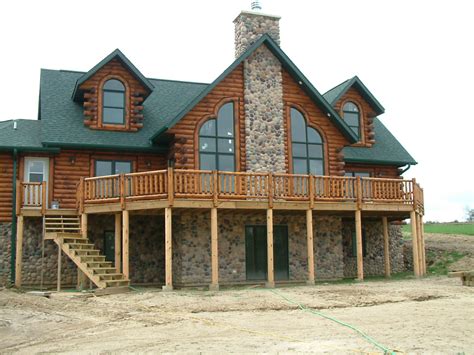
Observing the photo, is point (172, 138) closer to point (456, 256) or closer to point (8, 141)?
point (8, 141)

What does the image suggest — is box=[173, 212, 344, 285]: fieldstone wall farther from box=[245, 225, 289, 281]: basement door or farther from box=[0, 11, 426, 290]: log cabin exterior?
box=[245, 225, 289, 281]: basement door

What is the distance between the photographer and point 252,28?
81.8 feet

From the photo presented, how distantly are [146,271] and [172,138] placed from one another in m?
5.06

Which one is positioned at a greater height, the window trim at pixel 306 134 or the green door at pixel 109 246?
the window trim at pixel 306 134

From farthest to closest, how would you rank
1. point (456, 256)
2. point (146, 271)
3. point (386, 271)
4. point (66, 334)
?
point (456, 256), point (386, 271), point (146, 271), point (66, 334)

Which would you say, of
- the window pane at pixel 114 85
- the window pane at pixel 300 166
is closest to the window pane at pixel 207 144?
the window pane at pixel 300 166

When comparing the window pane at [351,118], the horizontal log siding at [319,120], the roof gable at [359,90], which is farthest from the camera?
the window pane at [351,118]

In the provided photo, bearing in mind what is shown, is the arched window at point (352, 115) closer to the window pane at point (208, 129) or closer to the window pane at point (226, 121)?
the window pane at point (226, 121)

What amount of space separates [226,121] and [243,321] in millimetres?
10682

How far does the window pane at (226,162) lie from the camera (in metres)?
22.5

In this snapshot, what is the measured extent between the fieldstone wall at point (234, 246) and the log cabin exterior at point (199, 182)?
0.04 m

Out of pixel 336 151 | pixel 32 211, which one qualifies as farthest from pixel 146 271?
pixel 336 151

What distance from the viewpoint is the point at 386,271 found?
26109 millimetres

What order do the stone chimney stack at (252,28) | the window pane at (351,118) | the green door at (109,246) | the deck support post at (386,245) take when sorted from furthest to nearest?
the window pane at (351,118), the deck support post at (386,245), the stone chimney stack at (252,28), the green door at (109,246)
